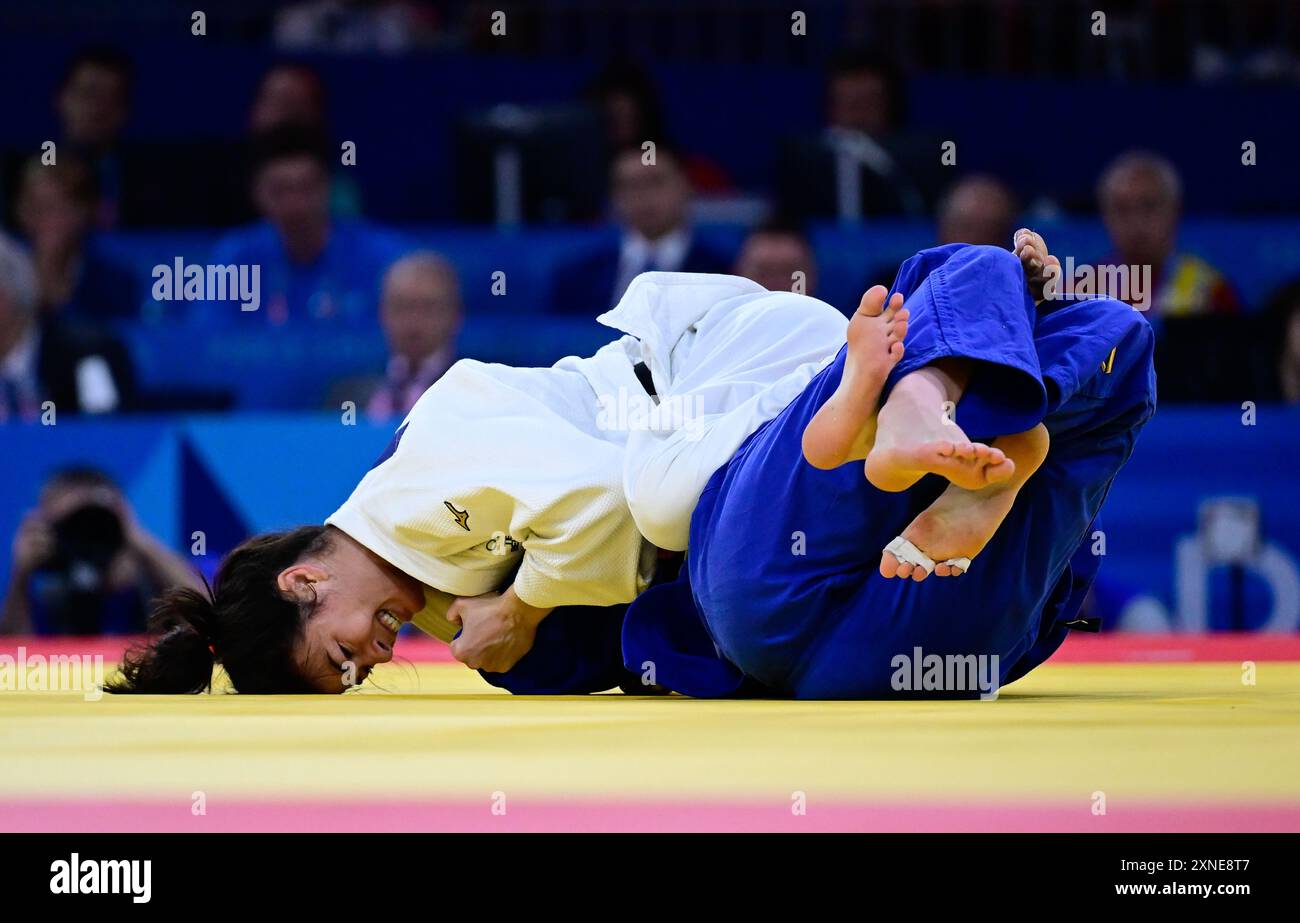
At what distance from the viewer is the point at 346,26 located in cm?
717

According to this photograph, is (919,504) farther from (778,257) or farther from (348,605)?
(778,257)

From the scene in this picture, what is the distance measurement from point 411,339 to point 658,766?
3635mm

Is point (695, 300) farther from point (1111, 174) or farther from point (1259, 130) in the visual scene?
point (1259, 130)

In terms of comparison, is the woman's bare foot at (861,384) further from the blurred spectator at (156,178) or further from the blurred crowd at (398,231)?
the blurred spectator at (156,178)

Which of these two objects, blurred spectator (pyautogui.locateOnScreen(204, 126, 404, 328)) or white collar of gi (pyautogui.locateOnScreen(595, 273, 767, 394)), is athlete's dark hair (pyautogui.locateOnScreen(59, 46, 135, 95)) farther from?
white collar of gi (pyautogui.locateOnScreen(595, 273, 767, 394))

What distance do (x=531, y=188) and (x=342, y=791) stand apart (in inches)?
184

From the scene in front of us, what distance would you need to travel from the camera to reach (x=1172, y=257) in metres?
5.52

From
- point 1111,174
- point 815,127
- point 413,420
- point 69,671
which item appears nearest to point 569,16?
point 815,127

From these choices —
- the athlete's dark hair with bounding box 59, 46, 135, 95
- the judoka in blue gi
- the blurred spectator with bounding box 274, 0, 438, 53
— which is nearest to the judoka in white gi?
the judoka in blue gi

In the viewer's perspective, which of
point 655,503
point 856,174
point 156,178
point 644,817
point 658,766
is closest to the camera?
point 644,817

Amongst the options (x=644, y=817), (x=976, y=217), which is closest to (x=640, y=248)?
(x=976, y=217)

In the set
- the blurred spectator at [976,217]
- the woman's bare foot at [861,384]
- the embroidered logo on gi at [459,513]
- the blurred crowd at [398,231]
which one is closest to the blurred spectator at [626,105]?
the blurred crowd at [398,231]

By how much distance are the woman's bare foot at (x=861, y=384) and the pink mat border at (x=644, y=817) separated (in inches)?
21.2

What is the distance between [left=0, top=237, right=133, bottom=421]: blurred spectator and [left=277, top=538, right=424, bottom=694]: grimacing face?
2.96 meters
